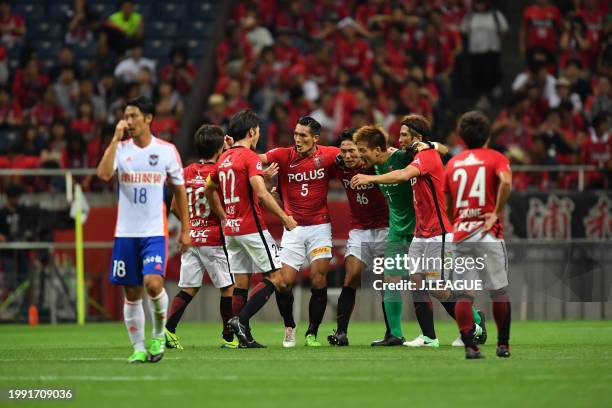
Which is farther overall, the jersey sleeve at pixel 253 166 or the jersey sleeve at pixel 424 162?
the jersey sleeve at pixel 253 166

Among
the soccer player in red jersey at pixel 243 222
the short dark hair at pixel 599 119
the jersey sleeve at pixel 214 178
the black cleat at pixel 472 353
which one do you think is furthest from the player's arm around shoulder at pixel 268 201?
the short dark hair at pixel 599 119

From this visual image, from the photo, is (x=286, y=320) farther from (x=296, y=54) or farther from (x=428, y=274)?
(x=296, y=54)

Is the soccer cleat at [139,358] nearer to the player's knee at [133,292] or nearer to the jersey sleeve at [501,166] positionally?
the player's knee at [133,292]

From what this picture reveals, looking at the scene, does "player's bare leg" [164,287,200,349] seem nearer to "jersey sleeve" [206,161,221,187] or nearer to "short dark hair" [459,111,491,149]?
"jersey sleeve" [206,161,221,187]

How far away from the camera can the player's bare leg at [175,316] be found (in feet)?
44.2

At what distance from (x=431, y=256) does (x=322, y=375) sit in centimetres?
334

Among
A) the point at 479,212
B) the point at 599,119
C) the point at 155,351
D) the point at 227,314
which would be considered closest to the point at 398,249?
the point at 227,314

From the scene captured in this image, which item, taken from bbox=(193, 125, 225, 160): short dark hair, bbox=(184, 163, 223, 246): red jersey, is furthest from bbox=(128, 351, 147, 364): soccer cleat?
bbox=(193, 125, 225, 160): short dark hair

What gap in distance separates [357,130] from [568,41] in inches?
487

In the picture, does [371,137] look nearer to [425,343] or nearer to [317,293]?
[317,293]

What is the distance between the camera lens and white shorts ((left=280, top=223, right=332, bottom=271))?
1371 centimetres

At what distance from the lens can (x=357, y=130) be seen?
13.3 m

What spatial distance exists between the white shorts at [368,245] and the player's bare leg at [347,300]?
0.21 ft

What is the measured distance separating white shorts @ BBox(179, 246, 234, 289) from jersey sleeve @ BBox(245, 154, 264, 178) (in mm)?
1410
